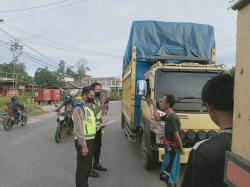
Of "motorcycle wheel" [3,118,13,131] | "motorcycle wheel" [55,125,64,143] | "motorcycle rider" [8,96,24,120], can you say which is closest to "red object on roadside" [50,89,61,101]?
"motorcycle rider" [8,96,24,120]

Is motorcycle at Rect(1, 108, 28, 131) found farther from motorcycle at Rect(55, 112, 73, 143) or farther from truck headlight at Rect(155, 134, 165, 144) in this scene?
truck headlight at Rect(155, 134, 165, 144)

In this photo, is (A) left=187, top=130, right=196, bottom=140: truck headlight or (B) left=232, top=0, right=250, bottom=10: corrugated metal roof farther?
(A) left=187, top=130, right=196, bottom=140: truck headlight

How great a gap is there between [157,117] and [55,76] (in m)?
79.5

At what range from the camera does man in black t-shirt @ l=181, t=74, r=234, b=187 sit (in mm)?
1657

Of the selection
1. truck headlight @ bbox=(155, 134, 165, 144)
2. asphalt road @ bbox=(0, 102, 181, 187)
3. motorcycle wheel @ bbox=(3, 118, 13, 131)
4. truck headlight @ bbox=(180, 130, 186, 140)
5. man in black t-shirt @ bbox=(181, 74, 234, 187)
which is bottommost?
asphalt road @ bbox=(0, 102, 181, 187)

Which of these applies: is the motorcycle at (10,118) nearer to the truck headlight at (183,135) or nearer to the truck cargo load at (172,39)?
the truck cargo load at (172,39)

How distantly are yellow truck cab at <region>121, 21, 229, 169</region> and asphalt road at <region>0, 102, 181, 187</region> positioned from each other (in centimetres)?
50

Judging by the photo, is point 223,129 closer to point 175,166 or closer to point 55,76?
point 175,166

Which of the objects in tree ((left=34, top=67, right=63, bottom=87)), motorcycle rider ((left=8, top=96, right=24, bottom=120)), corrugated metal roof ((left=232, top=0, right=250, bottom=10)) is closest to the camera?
corrugated metal roof ((left=232, top=0, right=250, bottom=10))

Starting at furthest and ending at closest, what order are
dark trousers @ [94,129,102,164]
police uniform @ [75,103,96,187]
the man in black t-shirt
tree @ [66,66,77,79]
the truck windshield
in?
1. tree @ [66,66,77,79]
2. dark trousers @ [94,129,102,164]
3. the truck windshield
4. police uniform @ [75,103,96,187]
5. the man in black t-shirt

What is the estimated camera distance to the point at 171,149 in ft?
16.0

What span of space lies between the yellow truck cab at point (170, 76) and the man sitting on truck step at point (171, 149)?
4.59 feet

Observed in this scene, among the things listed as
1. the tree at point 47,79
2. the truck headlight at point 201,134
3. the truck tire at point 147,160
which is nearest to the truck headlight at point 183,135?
the truck headlight at point 201,134

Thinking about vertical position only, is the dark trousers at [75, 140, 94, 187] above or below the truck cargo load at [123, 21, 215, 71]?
below
